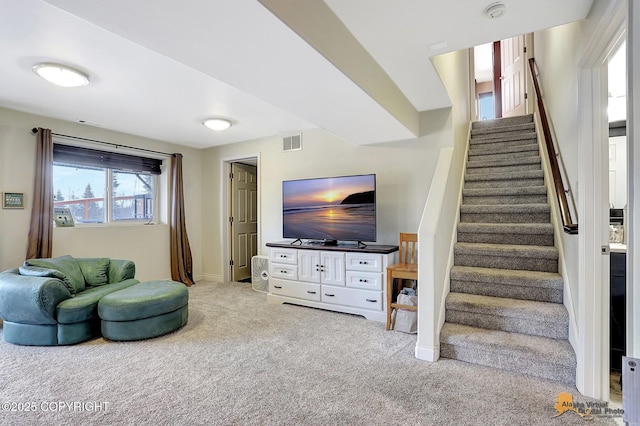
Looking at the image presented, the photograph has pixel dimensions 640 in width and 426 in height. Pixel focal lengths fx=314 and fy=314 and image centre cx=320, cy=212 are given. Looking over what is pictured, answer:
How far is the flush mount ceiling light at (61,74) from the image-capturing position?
2.49m

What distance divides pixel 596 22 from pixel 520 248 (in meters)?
1.87

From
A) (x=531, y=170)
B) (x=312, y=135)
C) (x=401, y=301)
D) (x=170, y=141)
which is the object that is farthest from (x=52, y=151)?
(x=531, y=170)

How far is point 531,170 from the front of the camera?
3756 millimetres

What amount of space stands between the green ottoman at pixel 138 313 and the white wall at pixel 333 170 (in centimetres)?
203

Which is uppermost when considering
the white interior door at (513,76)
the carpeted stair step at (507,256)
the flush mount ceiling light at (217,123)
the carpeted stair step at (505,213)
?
the white interior door at (513,76)

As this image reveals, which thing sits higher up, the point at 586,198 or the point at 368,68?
the point at 368,68

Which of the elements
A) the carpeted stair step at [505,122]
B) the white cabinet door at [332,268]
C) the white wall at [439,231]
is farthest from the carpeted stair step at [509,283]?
the carpeted stair step at [505,122]

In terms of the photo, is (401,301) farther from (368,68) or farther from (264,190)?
(264,190)

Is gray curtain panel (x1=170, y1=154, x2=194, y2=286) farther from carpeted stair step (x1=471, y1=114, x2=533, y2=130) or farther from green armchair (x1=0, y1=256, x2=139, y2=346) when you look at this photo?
carpeted stair step (x1=471, y1=114, x2=533, y2=130)

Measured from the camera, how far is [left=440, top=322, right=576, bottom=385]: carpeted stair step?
84.4 inches

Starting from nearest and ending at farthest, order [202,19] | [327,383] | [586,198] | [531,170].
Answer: [202,19] < [586,198] < [327,383] < [531,170]

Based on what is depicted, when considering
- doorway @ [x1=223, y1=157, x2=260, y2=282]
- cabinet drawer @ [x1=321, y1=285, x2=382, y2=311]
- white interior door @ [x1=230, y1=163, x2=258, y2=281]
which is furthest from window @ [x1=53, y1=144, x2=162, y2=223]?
cabinet drawer @ [x1=321, y1=285, x2=382, y2=311]

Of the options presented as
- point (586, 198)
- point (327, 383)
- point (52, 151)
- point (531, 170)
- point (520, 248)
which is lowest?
point (327, 383)

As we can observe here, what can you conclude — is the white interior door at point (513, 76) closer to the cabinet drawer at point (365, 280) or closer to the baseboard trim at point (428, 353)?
the cabinet drawer at point (365, 280)
